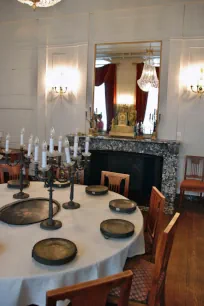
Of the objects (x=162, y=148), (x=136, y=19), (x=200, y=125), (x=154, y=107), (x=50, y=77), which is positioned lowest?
(x=162, y=148)

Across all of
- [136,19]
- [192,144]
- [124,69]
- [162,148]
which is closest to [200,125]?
[192,144]

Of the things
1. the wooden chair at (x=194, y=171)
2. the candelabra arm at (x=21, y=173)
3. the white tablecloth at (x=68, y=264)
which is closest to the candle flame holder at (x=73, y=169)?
the white tablecloth at (x=68, y=264)

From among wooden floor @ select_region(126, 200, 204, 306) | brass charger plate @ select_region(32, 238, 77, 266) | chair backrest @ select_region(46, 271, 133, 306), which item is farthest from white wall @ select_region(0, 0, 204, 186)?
chair backrest @ select_region(46, 271, 133, 306)

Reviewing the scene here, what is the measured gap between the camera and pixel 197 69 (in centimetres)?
452

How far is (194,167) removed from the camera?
15.5 ft

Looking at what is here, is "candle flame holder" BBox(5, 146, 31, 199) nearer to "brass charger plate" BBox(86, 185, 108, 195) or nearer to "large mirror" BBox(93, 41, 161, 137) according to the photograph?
"brass charger plate" BBox(86, 185, 108, 195)

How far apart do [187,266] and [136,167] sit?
2240mm

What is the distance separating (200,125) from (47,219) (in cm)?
359

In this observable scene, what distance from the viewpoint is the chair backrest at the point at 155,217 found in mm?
2176

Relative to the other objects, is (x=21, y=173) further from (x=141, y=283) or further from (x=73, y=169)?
(x=141, y=283)

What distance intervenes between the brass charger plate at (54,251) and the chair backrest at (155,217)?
2.88ft

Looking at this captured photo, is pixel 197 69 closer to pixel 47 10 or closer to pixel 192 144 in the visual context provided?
pixel 192 144

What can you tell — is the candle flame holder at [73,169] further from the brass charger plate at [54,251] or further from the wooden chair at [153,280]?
the wooden chair at [153,280]

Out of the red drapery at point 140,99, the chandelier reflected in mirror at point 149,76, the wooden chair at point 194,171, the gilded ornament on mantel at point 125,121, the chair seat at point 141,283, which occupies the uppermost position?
the chandelier reflected in mirror at point 149,76
